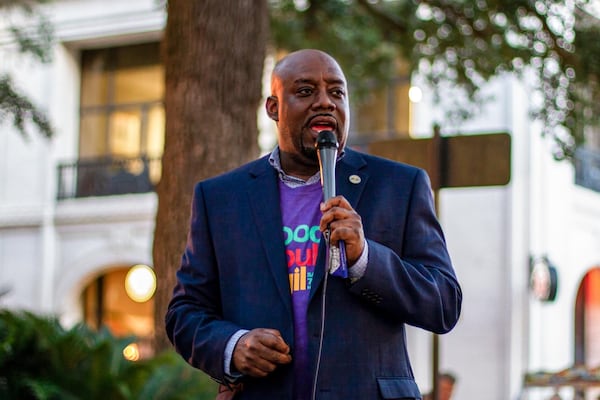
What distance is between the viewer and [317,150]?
341 cm

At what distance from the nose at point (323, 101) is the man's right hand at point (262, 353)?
2.28ft

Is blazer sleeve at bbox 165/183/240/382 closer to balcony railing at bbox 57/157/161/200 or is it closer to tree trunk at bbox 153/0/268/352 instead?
tree trunk at bbox 153/0/268/352

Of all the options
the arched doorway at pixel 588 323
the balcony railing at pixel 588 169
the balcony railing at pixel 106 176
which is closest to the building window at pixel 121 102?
the balcony railing at pixel 106 176

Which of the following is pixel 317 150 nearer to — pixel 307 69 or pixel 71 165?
pixel 307 69

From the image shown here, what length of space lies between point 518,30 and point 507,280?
6.08 metres

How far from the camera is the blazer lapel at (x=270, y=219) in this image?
3422mm

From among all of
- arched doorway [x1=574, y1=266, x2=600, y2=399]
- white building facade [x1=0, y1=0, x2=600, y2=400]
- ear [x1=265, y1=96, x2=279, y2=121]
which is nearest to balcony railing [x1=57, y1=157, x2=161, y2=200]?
white building facade [x1=0, y1=0, x2=600, y2=400]

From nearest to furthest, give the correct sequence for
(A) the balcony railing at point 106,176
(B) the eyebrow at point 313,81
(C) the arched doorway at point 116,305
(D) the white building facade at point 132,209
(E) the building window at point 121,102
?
(B) the eyebrow at point 313,81 → (D) the white building facade at point 132,209 → (A) the balcony railing at point 106,176 → (C) the arched doorway at point 116,305 → (E) the building window at point 121,102

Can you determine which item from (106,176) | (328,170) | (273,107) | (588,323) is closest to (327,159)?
(328,170)

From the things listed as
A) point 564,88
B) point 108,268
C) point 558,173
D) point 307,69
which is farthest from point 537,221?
point 307,69

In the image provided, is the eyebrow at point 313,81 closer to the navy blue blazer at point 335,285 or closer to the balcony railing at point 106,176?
the navy blue blazer at point 335,285

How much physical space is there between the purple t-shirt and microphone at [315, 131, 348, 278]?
0.62ft

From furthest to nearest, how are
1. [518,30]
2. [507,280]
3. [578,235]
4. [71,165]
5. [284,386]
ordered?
[71,165], [578,235], [507,280], [518,30], [284,386]

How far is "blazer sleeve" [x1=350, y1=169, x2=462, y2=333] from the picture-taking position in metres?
3.25
